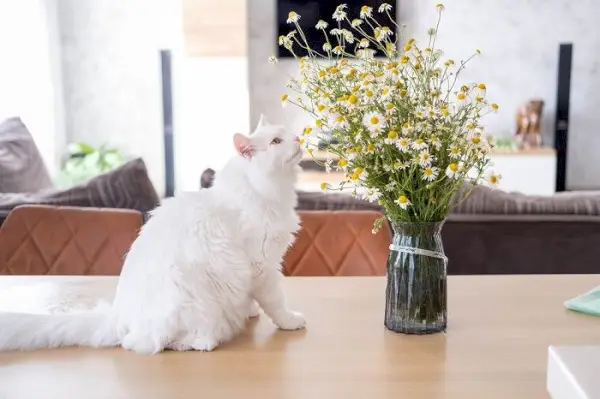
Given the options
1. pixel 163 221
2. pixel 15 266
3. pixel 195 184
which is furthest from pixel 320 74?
pixel 195 184

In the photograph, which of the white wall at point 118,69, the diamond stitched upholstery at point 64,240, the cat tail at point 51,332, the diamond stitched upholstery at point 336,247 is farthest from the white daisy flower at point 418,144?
the white wall at point 118,69

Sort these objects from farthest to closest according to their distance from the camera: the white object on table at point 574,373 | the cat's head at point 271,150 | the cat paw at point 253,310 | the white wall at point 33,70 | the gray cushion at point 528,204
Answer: the white wall at point 33,70 → the gray cushion at point 528,204 → the cat paw at point 253,310 → the cat's head at point 271,150 → the white object on table at point 574,373

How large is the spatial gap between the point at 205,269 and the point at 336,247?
73 centimetres

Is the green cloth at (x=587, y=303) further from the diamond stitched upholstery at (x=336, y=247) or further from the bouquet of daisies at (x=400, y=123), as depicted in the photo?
the diamond stitched upholstery at (x=336, y=247)

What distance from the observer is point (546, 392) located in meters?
0.99

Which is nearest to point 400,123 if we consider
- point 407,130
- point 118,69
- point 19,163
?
point 407,130

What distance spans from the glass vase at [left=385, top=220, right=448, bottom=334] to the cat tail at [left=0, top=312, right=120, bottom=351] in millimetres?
491

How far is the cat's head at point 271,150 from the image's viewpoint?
3.96 ft

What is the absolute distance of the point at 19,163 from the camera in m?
3.43

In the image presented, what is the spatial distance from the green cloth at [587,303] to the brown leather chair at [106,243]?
0.57m

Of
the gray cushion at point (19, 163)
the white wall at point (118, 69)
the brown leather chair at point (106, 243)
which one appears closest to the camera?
the brown leather chair at point (106, 243)

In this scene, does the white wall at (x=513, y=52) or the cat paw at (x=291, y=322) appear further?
Answer: the white wall at (x=513, y=52)

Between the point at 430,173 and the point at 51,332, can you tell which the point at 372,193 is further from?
the point at 51,332

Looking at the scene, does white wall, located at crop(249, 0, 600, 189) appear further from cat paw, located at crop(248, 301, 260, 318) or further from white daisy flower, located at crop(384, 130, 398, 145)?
white daisy flower, located at crop(384, 130, 398, 145)
